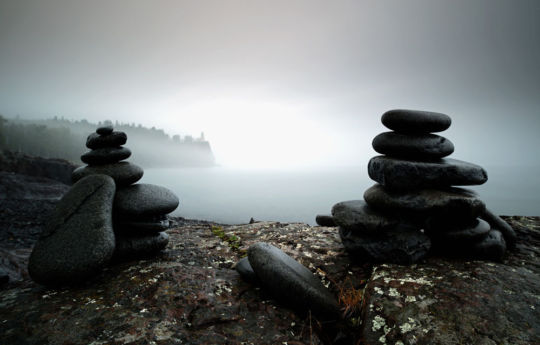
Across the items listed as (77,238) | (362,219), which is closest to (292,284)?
(362,219)

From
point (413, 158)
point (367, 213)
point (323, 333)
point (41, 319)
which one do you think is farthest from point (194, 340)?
point (413, 158)

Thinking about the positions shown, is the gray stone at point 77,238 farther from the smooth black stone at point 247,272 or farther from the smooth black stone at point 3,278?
the smooth black stone at point 247,272

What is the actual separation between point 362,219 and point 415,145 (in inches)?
80.9

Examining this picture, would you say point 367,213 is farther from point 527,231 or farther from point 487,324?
point 527,231

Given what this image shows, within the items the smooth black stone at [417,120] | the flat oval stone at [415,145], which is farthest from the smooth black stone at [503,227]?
the smooth black stone at [417,120]

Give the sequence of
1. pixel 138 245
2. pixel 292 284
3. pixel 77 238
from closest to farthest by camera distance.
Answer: pixel 292 284
pixel 77 238
pixel 138 245

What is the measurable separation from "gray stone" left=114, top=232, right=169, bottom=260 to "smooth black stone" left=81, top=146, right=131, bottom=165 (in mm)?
1984

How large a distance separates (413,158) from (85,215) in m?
7.17

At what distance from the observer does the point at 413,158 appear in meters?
5.46

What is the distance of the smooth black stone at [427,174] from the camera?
5.03 m

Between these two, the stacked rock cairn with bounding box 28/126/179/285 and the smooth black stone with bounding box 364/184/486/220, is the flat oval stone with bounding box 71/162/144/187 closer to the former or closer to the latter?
the stacked rock cairn with bounding box 28/126/179/285

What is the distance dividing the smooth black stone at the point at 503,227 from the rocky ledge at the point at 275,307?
387 mm

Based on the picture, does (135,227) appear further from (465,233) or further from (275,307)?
(465,233)

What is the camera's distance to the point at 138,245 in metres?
5.38
